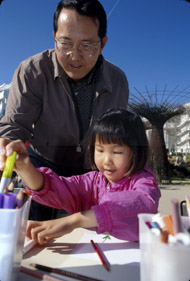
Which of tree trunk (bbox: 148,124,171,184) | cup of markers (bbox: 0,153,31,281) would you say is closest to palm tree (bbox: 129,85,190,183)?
tree trunk (bbox: 148,124,171,184)

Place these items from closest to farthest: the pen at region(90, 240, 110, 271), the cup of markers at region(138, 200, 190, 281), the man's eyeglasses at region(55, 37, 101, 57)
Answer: the cup of markers at region(138, 200, 190, 281) → the pen at region(90, 240, 110, 271) → the man's eyeglasses at region(55, 37, 101, 57)

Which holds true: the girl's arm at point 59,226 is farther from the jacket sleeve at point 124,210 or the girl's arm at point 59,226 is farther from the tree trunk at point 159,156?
the tree trunk at point 159,156

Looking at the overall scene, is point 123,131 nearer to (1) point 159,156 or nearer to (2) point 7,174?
(1) point 159,156

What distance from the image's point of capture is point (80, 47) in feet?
1.38

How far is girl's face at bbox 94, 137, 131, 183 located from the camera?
0.46 meters

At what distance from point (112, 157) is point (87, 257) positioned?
0.60 ft

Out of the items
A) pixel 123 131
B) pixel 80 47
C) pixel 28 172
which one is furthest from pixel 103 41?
pixel 28 172

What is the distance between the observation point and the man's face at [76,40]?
0.41 m

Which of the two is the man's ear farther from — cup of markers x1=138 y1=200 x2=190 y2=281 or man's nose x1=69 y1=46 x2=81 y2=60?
cup of markers x1=138 y1=200 x2=190 y2=281

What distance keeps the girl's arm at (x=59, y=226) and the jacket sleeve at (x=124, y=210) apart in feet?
0.06

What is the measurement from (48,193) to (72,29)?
0.29m

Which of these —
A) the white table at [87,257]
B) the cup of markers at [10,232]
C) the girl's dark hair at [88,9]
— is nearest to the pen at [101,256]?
the white table at [87,257]

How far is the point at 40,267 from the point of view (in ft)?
0.99

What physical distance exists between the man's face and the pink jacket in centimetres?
20
